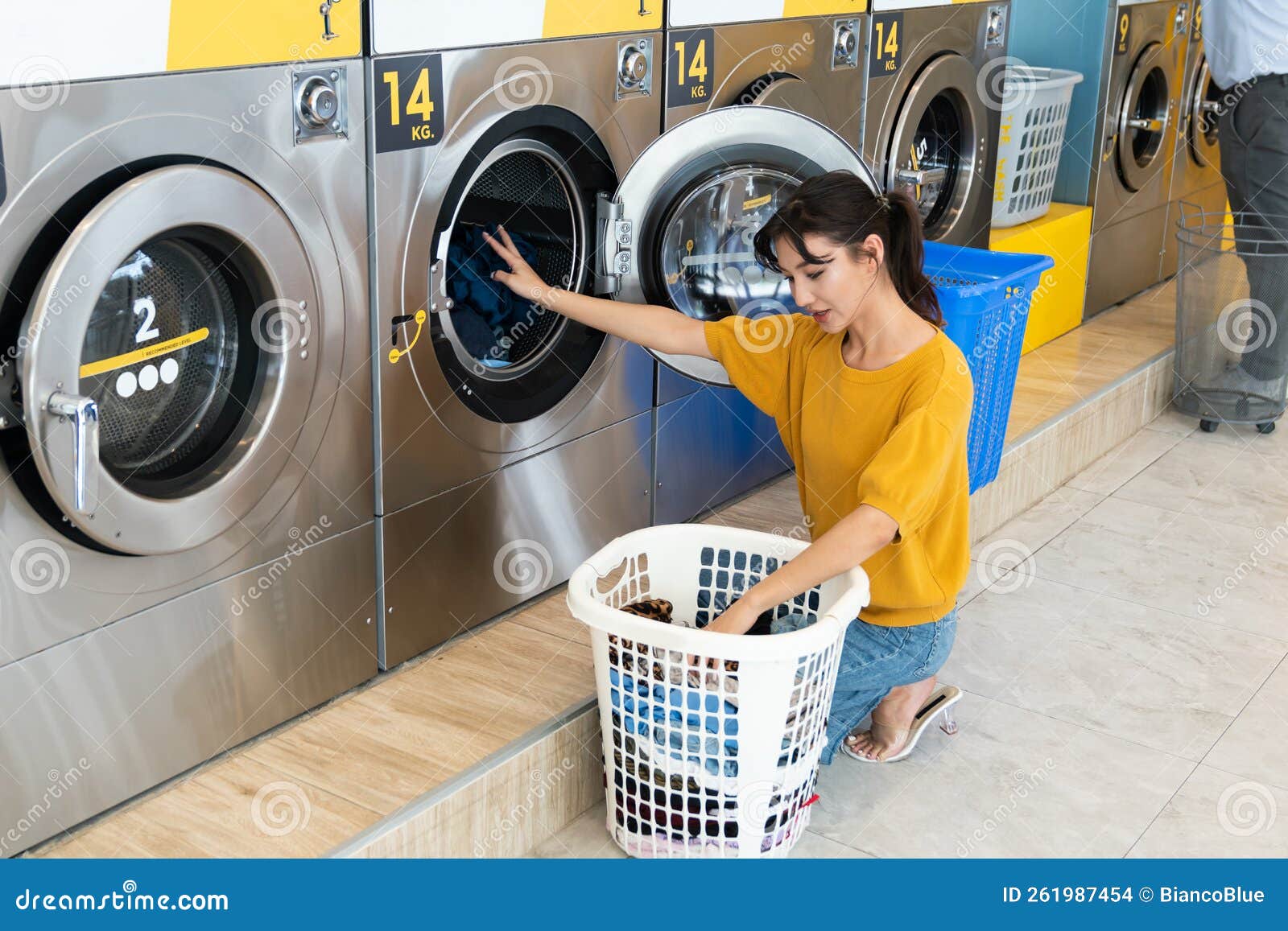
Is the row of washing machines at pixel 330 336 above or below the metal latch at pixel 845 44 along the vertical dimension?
below

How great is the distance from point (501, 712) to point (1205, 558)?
184 cm

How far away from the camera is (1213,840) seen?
85.7 inches

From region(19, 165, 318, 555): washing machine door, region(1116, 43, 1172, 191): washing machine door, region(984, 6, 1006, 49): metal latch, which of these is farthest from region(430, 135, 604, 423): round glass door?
region(1116, 43, 1172, 191): washing machine door

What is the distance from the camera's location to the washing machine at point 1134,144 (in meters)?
4.44

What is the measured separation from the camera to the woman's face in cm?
209

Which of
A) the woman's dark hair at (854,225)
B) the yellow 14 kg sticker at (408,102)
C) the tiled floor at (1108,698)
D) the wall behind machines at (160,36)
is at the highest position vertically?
the wall behind machines at (160,36)

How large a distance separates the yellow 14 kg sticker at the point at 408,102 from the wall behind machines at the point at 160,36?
0.07 meters

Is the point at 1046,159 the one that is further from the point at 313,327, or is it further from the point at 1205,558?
the point at 313,327

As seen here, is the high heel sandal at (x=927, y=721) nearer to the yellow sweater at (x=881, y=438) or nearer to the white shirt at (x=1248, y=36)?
the yellow sweater at (x=881, y=438)

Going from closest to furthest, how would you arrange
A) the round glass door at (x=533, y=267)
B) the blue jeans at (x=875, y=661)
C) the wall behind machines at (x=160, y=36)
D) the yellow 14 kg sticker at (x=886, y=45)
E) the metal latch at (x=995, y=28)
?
the wall behind machines at (x=160, y=36) → the blue jeans at (x=875, y=661) → the round glass door at (x=533, y=267) → the yellow 14 kg sticker at (x=886, y=45) → the metal latch at (x=995, y=28)

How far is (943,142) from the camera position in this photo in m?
3.78

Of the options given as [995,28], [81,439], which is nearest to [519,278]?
[81,439]

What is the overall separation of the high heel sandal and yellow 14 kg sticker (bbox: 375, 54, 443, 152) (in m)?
1.24

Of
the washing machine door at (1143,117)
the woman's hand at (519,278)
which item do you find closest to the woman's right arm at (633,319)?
the woman's hand at (519,278)
